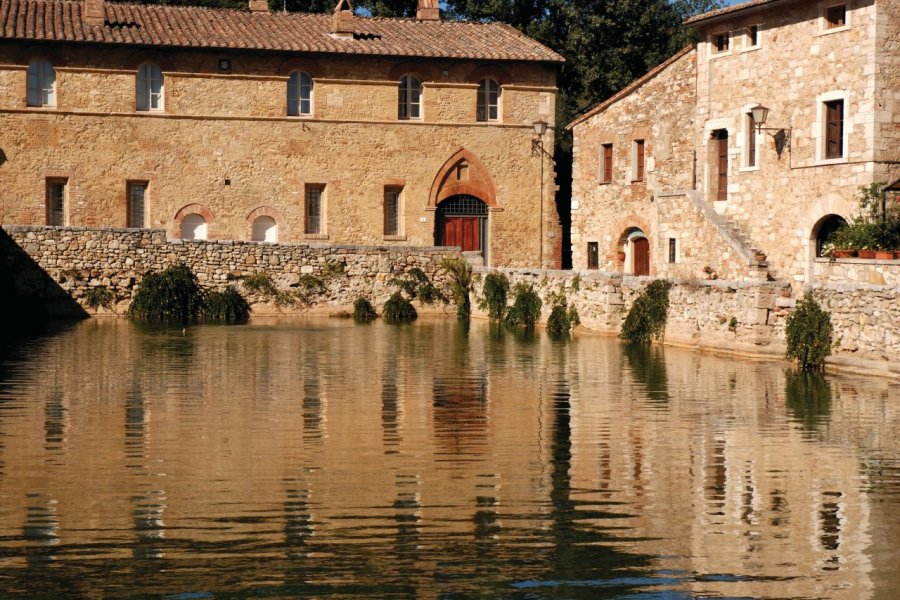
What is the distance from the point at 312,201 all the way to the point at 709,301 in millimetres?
17267

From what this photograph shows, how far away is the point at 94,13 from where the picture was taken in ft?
122

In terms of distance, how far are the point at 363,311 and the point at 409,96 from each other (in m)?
8.53

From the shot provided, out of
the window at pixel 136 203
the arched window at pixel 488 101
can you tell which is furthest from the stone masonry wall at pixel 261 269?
the arched window at pixel 488 101

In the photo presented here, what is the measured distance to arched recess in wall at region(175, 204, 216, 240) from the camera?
124 feet

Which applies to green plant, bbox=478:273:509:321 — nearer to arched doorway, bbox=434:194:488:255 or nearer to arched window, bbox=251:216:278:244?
arched doorway, bbox=434:194:488:255

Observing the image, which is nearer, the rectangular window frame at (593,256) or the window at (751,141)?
the window at (751,141)

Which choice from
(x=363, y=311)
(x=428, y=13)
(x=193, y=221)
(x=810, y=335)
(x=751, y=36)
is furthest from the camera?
(x=428, y=13)

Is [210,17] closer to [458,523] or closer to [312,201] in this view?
[312,201]

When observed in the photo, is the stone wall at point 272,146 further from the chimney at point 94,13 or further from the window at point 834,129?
the window at point 834,129

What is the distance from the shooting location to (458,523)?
10133mm

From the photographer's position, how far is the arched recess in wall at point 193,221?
3772cm

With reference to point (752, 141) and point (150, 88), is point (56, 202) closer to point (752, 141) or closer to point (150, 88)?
point (150, 88)

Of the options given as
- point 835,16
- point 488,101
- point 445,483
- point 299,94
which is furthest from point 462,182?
point 445,483

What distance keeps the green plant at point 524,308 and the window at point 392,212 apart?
950 centimetres
